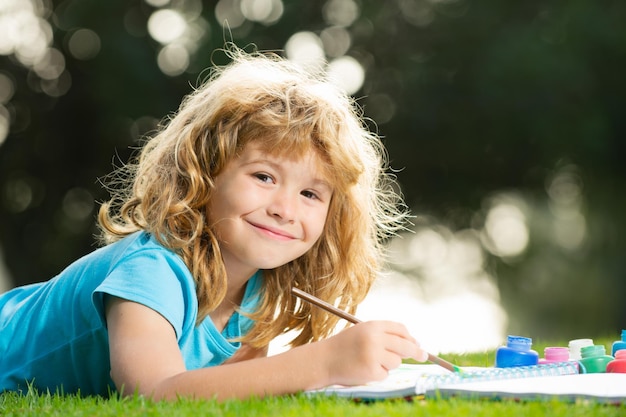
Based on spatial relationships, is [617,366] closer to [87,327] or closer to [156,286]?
[156,286]

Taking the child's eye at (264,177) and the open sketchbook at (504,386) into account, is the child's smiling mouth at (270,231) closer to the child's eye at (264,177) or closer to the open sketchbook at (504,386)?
the child's eye at (264,177)

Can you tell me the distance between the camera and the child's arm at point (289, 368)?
2.16 metres

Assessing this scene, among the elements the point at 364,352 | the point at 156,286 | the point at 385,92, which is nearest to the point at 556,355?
the point at 364,352

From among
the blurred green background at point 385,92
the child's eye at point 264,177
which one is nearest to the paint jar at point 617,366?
the child's eye at point 264,177

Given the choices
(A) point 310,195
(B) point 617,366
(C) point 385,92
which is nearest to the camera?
(B) point 617,366

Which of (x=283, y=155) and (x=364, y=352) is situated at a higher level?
(x=283, y=155)

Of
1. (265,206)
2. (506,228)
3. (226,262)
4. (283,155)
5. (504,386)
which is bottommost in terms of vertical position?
(504,386)

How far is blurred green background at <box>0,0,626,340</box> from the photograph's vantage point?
329 inches

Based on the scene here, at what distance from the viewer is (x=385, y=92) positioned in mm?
8711

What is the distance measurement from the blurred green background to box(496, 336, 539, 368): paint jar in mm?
5803

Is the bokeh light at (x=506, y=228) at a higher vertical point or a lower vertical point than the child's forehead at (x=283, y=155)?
higher

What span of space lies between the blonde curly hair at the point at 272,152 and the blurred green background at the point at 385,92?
520 cm

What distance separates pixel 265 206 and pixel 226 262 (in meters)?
0.26

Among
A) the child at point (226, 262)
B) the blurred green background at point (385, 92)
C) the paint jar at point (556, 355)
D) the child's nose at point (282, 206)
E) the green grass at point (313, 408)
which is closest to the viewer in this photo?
the green grass at point (313, 408)
